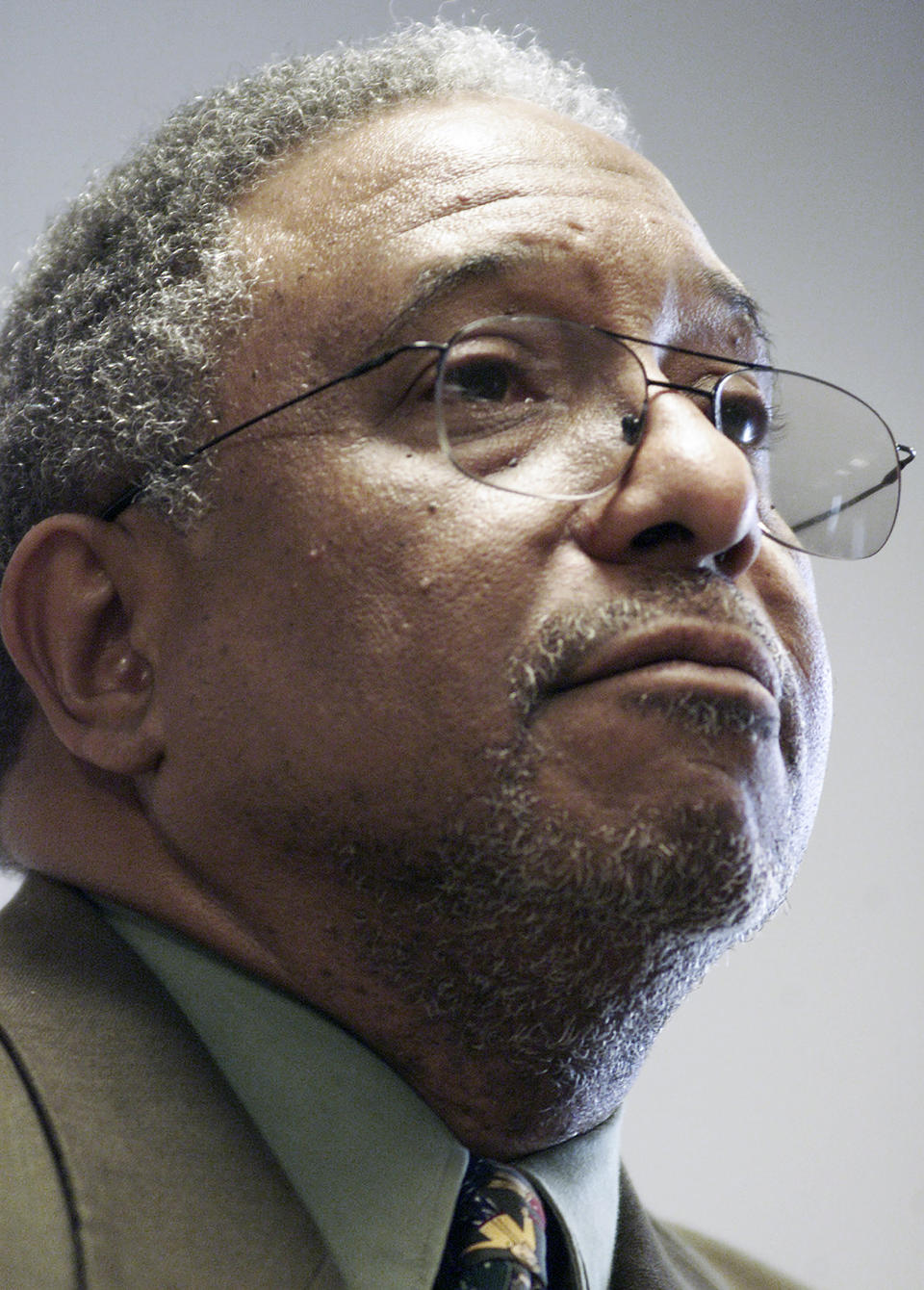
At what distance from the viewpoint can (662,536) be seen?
3.19 feet

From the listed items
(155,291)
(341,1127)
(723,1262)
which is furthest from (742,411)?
(723,1262)

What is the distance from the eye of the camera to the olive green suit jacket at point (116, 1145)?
0.86 m

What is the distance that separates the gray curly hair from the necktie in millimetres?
562

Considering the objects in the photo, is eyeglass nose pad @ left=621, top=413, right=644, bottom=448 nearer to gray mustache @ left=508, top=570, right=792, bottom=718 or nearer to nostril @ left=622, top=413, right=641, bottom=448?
nostril @ left=622, top=413, right=641, bottom=448

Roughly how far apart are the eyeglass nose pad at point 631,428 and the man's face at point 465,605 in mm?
10

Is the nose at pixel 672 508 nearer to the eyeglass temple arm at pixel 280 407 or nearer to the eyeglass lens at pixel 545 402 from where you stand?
the eyeglass lens at pixel 545 402

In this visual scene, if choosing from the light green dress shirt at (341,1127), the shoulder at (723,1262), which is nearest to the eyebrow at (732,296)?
the light green dress shirt at (341,1127)

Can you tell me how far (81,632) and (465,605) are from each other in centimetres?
35

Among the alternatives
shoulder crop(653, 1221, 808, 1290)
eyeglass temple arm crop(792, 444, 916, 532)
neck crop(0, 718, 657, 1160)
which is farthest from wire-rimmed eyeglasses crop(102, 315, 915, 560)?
shoulder crop(653, 1221, 808, 1290)

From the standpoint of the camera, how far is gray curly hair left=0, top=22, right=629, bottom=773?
112cm

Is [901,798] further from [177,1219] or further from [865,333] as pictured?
[177,1219]

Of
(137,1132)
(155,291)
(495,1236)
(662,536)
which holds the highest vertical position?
(155,291)

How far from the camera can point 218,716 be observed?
1.04 metres

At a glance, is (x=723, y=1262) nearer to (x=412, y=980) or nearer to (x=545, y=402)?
(x=412, y=980)
